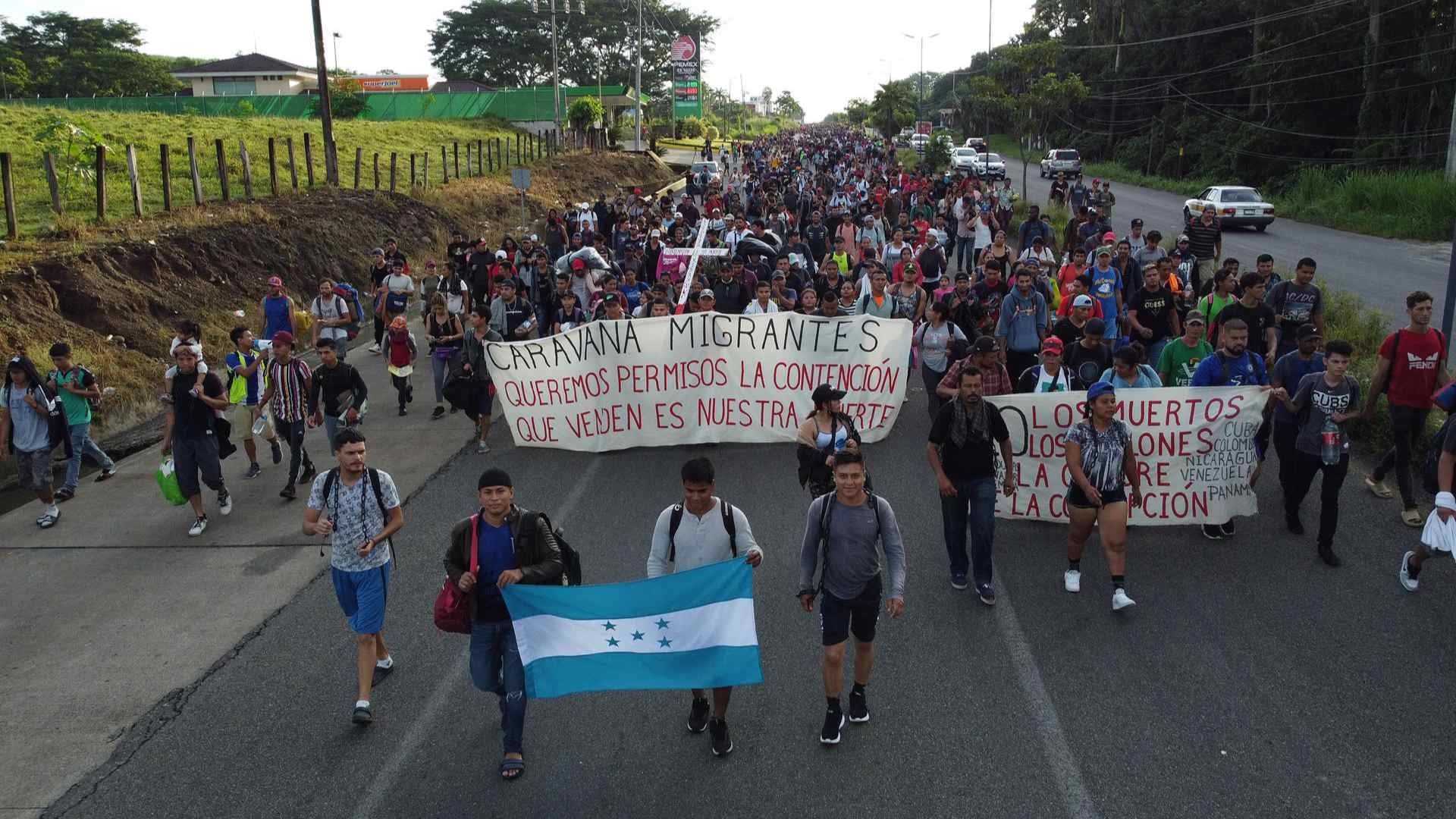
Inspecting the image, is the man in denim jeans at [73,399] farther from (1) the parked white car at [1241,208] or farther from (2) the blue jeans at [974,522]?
(1) the parked white car at [1241,208]

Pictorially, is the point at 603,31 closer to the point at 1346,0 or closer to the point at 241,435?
the point at 1346,0

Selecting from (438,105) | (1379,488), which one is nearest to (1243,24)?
(438,105)

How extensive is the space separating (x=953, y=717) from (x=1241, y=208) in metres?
30.5

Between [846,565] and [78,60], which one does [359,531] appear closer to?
[846,565]

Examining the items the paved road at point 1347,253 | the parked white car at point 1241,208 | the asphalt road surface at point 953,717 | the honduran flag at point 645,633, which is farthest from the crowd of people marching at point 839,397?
the parked white car at point 1241,208

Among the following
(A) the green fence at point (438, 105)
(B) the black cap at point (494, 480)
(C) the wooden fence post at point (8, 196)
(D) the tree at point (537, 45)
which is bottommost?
(B) the black cap at point (494, 480)

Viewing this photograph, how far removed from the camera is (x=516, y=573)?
5027mm

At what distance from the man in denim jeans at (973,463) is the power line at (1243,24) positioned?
46374 millimetres

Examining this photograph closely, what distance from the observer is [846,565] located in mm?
5242

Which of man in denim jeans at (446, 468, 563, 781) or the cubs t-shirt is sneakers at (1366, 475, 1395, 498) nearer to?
the cubs t-shirt

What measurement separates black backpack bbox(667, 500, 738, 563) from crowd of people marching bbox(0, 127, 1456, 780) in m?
0.01

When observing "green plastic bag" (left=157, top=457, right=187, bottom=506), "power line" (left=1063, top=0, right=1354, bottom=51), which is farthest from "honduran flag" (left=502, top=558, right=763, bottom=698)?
"power line" (left=1063, top=0, right=1354, bottom=51)

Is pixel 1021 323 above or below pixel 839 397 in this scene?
above

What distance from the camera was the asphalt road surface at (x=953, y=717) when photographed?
4914 mm
